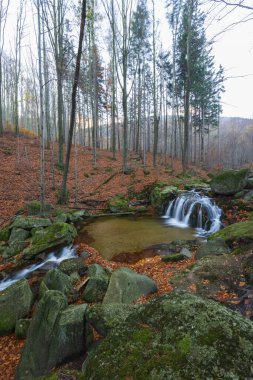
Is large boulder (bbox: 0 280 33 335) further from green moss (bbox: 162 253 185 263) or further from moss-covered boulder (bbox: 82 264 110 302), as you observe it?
green moss (bbox: 162 253 185 263)

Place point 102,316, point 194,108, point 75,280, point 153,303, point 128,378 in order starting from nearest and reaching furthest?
point 128,378 → point 153,303 → point 102,316 → point 75,280 → point 194,108

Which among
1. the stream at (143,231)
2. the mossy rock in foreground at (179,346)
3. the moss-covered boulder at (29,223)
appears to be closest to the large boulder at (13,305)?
the stream at (143,231)

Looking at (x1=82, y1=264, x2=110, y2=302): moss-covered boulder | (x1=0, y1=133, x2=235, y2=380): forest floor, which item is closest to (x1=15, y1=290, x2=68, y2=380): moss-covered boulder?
(x1=0, y1=133, x2=235, y2=380): forest floor

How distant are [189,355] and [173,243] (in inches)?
247

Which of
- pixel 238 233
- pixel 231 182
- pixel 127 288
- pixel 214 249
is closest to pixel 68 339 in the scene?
pixel 127 288

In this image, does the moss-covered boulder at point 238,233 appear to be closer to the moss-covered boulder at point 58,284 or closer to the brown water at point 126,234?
the brown water at point 126,234

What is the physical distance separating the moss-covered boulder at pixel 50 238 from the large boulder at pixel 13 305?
2208mm

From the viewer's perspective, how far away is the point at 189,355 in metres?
1.57

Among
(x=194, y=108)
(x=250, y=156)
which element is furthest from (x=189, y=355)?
(x=250, y=156)

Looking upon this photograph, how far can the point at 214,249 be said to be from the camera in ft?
18.5

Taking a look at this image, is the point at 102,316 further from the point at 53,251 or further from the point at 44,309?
the point at 53,251

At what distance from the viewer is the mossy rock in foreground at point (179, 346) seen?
4.92 ft

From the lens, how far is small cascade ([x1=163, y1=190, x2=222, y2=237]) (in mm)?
9906

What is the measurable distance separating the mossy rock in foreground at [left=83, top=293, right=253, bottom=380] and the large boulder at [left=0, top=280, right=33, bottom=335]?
3305 millimetres
